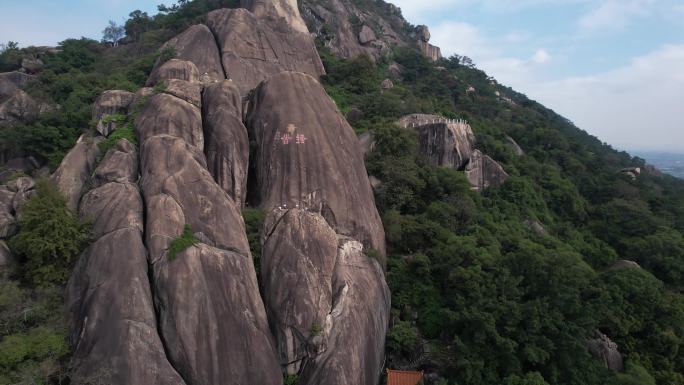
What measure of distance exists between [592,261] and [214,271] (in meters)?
21.2

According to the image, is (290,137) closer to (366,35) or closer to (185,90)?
(185,90)

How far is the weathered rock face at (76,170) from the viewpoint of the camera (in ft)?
51.9

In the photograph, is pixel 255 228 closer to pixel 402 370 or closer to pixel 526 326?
pixel 402 370

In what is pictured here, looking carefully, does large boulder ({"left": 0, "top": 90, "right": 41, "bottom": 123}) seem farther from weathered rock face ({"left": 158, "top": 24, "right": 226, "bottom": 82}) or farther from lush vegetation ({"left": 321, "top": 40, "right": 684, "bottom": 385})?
lush vegetation ({"left": 321, "top": 40, "right": 684, "bottom": 385})

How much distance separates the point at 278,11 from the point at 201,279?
86.6 feet

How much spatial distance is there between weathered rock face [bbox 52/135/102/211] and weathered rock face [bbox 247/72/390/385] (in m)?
6.68

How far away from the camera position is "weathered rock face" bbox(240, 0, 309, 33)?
106ft

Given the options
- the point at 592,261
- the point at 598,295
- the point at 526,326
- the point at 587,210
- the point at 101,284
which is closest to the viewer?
the point at 101,284

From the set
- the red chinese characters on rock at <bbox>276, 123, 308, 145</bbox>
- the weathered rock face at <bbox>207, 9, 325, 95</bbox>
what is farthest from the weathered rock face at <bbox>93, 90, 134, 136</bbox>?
the red chinese characters on rock at <bbox>276, 123, 308, 145</bbox>

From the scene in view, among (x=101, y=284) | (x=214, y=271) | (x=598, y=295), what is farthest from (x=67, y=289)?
(x=598, y=295)

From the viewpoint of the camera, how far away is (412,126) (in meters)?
27.7

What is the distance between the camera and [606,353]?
1647 centimetres

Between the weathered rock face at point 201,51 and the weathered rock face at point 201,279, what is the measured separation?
1188 centimetres

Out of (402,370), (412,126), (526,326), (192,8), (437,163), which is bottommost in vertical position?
(402,370)
